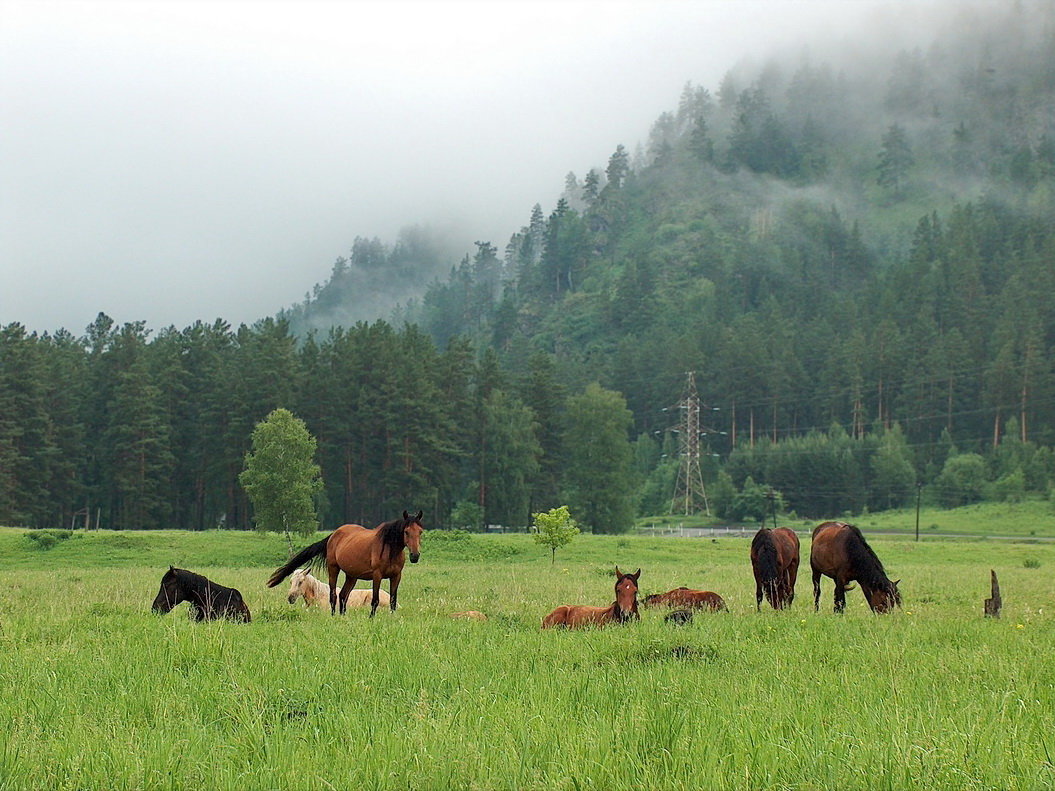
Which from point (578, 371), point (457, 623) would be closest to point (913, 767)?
point (457, 623)

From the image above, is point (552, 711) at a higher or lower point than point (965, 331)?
lower

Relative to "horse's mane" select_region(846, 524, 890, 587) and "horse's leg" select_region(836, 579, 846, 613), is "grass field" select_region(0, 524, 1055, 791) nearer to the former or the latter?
"horse's leg" select_region(836, 579, 846, 613)

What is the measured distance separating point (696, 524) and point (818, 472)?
67.6 ft

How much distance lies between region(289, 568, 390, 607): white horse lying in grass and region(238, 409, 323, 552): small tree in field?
2616cm

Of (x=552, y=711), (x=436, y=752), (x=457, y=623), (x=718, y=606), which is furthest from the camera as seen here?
(x=718, y=606)

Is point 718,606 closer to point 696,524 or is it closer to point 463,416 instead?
point 463,416

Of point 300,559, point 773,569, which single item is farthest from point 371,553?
point 773,569

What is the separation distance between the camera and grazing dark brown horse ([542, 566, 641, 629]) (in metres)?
13.6

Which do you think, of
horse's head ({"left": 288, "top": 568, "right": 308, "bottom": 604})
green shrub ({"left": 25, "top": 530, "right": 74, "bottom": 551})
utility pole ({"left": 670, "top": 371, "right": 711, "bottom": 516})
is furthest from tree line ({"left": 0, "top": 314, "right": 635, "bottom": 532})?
horse's head ({"left": 288, "top": 568, "right": 308, "bottom": 604})

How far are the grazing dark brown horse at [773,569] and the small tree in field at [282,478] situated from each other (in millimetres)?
32730

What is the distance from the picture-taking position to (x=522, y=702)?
7.20m

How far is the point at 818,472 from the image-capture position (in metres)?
113

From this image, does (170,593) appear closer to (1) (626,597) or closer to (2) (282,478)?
(1) (626,597)

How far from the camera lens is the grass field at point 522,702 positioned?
5.36m
